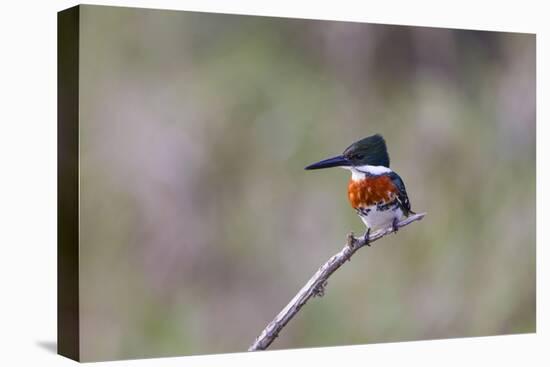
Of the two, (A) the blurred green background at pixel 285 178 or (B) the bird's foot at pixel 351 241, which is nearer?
(A) the blurred green background at pixel 285 178

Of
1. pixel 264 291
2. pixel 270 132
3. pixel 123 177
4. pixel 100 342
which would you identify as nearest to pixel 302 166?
pixel 270 132

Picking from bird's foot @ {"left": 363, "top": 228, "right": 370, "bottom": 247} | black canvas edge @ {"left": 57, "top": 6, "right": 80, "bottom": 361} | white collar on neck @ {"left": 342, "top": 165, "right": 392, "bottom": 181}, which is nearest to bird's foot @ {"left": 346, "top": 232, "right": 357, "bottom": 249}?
bird's foot @ {"left": 363, "top": 228, "right": 370, "bottom": 247}

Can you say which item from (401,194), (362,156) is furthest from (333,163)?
(401,194)

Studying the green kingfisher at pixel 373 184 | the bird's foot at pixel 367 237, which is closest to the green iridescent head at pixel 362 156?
the green kingfisher at pixel 373 184

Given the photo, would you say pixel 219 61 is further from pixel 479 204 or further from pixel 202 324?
pixel 479 204

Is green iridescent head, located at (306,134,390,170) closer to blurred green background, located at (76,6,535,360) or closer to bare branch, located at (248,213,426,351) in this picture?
blurred green background, located at (76,6,535,360)

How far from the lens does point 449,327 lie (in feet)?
27.5

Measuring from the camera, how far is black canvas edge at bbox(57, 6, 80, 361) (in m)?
6.82

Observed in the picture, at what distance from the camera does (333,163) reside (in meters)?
7.67

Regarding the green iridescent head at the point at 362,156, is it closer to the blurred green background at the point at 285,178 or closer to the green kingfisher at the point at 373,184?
the green kingfisher at the point at 373,184

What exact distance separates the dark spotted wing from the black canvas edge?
95.5 inches

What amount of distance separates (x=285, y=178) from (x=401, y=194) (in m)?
0.90

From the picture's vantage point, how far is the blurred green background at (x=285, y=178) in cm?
697

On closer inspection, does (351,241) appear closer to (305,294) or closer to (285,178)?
(305,294)
